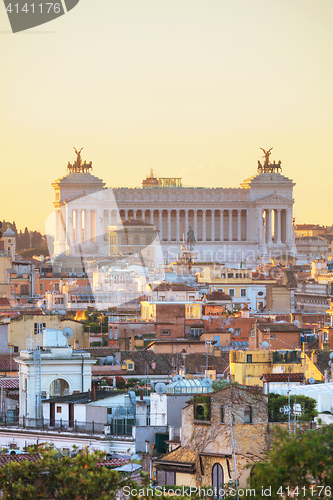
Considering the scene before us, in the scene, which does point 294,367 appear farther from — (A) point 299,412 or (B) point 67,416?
(A) point 299,412

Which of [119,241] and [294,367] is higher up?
[119,241]

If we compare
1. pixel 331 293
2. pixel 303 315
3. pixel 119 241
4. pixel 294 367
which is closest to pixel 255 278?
pixel 331 293

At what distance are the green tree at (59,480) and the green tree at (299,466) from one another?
1.73m

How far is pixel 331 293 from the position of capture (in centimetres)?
6197

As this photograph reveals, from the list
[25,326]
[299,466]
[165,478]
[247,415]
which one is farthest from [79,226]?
[299,466]

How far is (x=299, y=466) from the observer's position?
13477mm

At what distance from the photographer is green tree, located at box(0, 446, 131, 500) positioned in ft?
47.1

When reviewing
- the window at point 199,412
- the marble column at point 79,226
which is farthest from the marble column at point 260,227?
the window at point 199,412

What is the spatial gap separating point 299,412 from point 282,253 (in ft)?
331

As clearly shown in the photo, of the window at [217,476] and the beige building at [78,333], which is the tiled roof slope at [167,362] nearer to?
the beige building at [78,333]

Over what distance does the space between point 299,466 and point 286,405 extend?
4.02 metres

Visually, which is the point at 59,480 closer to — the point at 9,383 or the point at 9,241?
the point at 9,383

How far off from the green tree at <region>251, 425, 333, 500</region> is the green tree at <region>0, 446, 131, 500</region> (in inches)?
68.1

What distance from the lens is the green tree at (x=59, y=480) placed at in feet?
47.1
